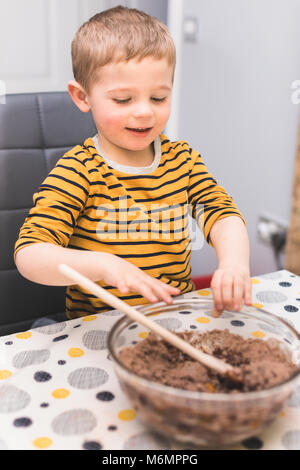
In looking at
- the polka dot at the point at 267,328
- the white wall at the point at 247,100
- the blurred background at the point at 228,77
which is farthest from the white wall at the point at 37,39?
the polka dot at the point at 267,328

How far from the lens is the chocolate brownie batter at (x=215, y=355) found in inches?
20.8

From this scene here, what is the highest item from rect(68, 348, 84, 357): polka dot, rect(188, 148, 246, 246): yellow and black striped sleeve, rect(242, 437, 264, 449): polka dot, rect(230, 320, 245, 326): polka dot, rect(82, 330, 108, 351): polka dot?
rect(188, 148, 246, 246): yellow and black striped sleeve

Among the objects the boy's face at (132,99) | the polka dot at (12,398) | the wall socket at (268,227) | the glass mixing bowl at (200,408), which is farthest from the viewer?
the wall socket at (268,227)

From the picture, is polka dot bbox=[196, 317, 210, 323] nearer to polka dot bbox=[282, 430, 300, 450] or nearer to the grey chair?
polka dot bbox=[282, 430, 300, 450]

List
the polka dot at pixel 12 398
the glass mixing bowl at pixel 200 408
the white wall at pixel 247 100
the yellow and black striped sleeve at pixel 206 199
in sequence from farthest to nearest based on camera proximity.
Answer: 1. the white wall at pixel 247 100
2. the yellow and black striped sleeve at pixel 206 199
3. the polka dot at pixel 12 398
4. the glass mixing bowl at pixel 200 408

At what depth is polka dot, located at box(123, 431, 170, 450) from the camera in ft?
1.64

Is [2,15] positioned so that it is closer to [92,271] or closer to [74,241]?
[74,241]

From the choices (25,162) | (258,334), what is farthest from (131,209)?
(258,334)

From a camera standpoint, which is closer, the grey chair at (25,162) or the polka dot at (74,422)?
the polka dot at (74,422)

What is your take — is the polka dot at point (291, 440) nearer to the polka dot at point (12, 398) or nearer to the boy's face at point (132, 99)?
the polka dot at point (12, 398)

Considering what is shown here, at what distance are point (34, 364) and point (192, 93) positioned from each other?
1808 mm

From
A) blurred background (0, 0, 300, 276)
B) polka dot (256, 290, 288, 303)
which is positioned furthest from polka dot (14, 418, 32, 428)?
blurred background (0, 0, 300, 276)
